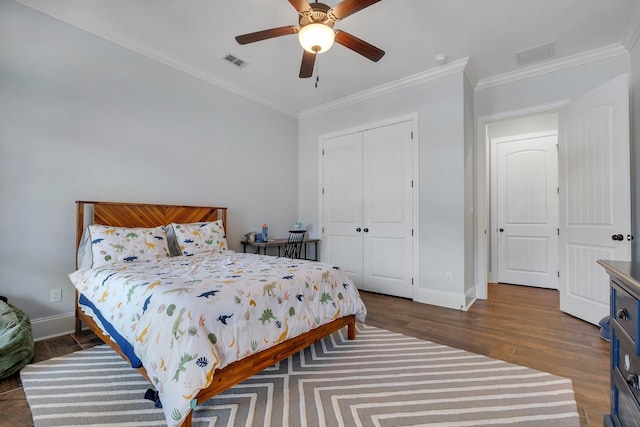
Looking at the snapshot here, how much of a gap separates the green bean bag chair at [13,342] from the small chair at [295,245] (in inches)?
112

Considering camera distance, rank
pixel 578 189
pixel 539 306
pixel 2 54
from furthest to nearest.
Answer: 1. pixel 539 306
2. pixel 578 189
3. pixel 2 54

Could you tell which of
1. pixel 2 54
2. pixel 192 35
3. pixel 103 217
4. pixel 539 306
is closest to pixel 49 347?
pixel 103 217

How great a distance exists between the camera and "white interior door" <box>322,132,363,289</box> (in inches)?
172

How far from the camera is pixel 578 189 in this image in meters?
3.05

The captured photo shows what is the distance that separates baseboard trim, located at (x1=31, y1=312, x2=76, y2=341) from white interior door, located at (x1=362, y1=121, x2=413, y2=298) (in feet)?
10.9

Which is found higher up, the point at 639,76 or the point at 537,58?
the point at 537,58

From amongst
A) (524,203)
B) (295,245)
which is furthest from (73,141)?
(524,203)

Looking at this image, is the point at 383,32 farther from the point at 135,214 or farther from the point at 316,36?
the point at 135,214

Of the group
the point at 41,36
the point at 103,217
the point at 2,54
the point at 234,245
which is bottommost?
the point at 234,245

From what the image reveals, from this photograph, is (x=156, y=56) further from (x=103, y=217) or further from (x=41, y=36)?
(x=103, y=217)

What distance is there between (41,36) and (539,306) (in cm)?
578

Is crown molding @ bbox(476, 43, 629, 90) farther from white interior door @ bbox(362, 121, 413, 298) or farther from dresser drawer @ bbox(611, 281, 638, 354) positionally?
dresser drawer @ bbox(611, 281, 638, 354)

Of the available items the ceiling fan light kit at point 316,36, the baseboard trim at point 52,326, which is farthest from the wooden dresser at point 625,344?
the baseboard trim at point 52,326

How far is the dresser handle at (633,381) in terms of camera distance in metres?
0.99
